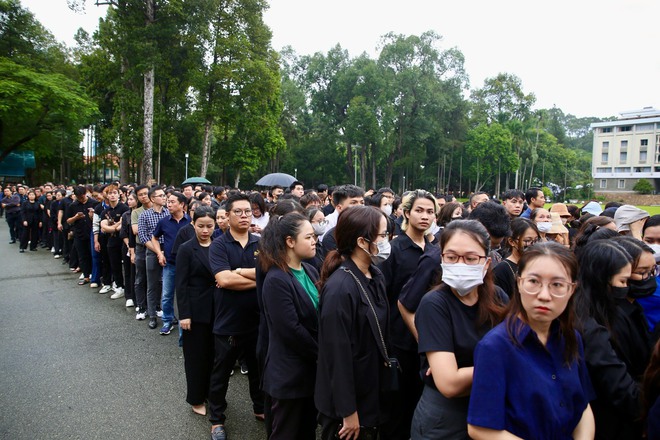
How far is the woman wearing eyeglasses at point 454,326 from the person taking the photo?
204cm

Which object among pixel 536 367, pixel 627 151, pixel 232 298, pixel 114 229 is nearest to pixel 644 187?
pixel 627 151

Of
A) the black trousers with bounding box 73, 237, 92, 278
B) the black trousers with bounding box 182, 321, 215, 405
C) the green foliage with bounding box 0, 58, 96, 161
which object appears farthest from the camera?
the green foliage with bounding box 0, 58, 96, 161

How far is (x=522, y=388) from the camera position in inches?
68.7

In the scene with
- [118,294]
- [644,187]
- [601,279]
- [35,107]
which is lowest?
[118,294]

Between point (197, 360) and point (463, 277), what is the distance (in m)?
3.08

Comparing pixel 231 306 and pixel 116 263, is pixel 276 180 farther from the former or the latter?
pixel 231 306

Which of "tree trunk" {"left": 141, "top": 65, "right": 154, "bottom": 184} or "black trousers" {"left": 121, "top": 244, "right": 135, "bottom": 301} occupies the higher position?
"tree trunk" {"left": 141, "top": 65, "right": 154, "bottom": 184}

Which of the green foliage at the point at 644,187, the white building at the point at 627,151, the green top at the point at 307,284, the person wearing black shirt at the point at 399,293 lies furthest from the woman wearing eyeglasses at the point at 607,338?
the white building at the point at 627,151

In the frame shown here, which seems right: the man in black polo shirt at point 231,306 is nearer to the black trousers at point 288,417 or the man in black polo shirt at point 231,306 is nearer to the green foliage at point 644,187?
the black trousers at point 288,417

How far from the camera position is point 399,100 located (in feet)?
155

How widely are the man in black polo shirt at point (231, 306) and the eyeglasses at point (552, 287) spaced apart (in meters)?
2.58

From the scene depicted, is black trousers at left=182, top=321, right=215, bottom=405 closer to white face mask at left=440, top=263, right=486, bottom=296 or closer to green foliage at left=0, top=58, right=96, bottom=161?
white face mask at left=440, top=263, right=486, bottom=296

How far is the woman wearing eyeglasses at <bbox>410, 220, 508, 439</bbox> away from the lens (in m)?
2.04

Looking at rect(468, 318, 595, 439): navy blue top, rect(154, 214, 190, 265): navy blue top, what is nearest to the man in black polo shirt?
rect(468, 318, 595, 439): navy blue top
